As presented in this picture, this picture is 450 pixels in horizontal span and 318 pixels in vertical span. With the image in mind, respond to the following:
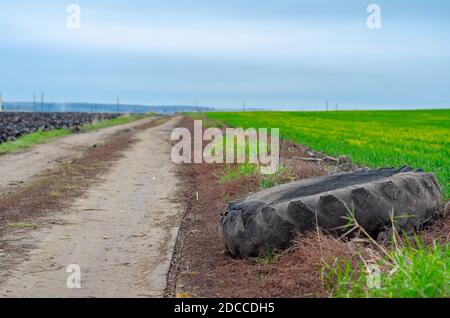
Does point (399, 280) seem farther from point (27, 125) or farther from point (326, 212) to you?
point (27, 125)

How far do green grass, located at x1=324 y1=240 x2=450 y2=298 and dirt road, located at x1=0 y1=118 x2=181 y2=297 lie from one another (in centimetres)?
180

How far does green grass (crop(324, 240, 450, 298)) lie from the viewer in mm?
5426

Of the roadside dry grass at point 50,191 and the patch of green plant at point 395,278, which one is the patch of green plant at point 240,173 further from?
the patch of green plant at point 395,278

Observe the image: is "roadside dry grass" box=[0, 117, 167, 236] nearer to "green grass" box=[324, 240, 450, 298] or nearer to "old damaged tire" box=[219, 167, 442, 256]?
"old damaged tire" box=[219, 167, 442, 256]

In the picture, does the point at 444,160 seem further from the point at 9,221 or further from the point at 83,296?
the point at 83,296

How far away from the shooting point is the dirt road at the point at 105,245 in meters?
7.07

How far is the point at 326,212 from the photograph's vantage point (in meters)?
7.76

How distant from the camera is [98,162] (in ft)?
66.4

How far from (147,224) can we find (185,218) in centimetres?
75

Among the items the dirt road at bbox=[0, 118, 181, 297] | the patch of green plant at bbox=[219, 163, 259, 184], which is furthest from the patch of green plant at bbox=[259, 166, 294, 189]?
the dirt road at bbox=[0, 118, 181, 297]

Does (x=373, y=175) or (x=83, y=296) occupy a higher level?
(x=373, y=175)

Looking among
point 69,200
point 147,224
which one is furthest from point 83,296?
point 69,200

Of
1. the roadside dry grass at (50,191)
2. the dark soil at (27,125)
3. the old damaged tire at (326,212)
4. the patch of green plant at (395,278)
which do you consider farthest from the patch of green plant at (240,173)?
the dark soil at (27,125)

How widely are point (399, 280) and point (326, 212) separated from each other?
2.17m
